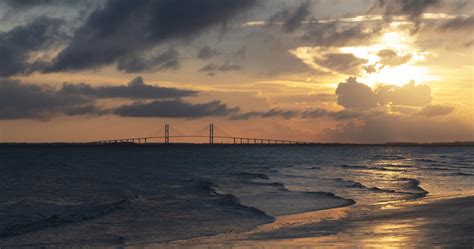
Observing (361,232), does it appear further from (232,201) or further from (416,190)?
(416,190)

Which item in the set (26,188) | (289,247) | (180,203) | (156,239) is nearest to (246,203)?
(180,203)

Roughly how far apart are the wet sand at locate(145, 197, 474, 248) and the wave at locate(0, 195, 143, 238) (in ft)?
28.4

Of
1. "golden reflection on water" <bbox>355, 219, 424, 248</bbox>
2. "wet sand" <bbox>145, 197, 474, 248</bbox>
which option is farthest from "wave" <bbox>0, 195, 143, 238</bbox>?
"golden reflection on water" <bbox>355, 219, 424, 248</bbox>

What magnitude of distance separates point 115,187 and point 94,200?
1425 cm

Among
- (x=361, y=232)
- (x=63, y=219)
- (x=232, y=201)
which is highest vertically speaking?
(x=361, y=232)

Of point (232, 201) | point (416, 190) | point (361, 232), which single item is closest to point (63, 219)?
point (232, 201)

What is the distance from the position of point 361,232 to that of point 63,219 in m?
16.9

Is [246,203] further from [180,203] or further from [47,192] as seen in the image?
[47,192]

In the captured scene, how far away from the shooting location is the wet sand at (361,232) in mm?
21922

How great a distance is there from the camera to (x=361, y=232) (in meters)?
25.0

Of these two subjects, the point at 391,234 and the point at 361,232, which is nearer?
the point at 391,234

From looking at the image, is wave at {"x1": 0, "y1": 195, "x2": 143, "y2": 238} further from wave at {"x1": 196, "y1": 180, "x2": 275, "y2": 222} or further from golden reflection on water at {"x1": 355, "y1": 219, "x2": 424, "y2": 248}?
golden reflection on water at {"x1": 355, "y1": 219, "x2": 424, "y2": 248}

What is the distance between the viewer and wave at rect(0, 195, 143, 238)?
96.1 feet

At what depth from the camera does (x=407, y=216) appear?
3084cm
